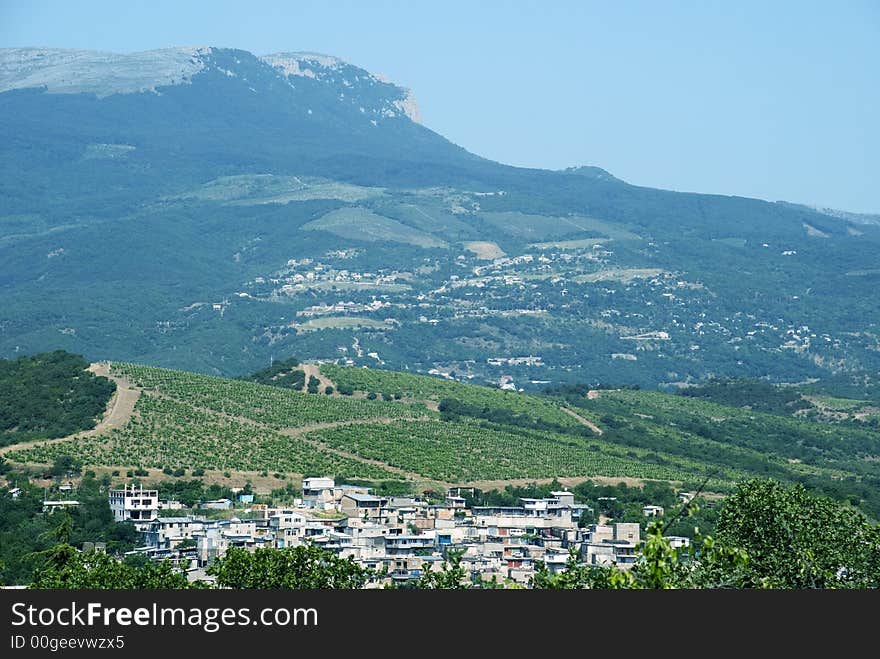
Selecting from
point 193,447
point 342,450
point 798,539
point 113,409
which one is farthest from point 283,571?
point 113,409

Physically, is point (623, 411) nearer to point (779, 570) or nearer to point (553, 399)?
point (553, 399)

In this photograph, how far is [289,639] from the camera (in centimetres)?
1841

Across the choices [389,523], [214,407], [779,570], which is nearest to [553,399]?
[214,407]

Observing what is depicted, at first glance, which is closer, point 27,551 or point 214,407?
point 27,551

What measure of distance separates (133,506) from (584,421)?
42753 mm

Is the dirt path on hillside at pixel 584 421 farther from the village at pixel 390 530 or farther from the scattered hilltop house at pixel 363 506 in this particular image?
the scattered hilltop house at pixel 363 506

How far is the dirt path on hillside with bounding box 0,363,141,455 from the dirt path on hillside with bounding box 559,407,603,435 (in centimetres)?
2524

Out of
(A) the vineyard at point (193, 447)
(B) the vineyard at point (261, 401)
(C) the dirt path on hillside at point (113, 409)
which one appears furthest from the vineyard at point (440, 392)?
(A) the vineyard at point (193, 447)

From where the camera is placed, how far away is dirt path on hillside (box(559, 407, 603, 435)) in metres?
95.1

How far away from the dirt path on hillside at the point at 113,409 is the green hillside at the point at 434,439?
412mm

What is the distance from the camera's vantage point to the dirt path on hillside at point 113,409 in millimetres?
69062

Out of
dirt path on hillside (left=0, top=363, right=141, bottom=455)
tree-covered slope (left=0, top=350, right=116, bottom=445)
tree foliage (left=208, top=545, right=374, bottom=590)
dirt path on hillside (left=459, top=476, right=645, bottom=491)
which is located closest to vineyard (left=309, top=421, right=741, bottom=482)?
dirt path on hillside (left=459, top=476, right=645, bottom=491)

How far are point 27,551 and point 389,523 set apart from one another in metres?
12.7

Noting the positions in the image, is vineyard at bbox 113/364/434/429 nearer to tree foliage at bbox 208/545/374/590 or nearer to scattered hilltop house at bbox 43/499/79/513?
scattered hilltop house at bbox 43/499/79/513
